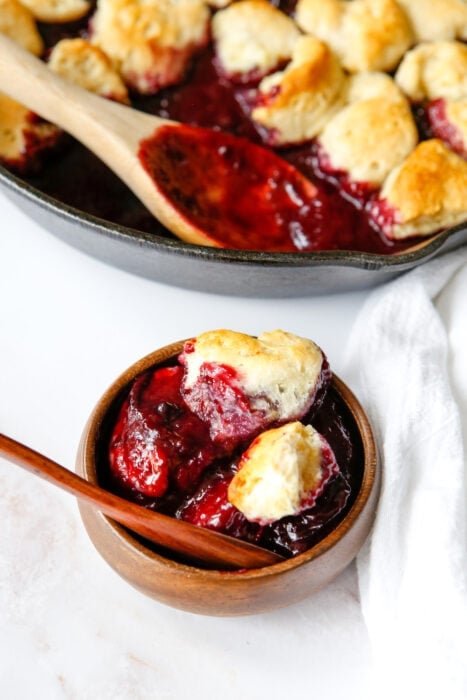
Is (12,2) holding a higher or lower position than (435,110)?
higher

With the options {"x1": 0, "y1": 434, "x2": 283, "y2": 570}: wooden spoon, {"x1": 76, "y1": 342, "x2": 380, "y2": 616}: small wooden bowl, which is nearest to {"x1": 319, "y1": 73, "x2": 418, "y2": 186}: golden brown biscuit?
{"x1": 76, "y1": 342, "x2": 380, "y2": 616}: small wooden bowl

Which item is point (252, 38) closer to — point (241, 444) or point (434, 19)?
point (434, 19)

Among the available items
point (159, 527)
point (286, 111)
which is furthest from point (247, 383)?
point (286, 111)

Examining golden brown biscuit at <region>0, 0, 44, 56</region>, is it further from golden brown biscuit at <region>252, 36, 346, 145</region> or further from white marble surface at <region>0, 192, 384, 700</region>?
white marble surface at <region>0, 192, 384, 700</region>

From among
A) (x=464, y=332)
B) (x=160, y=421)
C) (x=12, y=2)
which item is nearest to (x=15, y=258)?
(x=12, y=2)

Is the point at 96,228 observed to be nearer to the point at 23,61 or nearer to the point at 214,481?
the point at 23,61

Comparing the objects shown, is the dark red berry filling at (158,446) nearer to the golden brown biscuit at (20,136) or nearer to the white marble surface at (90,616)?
the white marble surface at (90,616)
